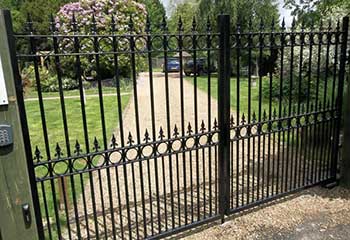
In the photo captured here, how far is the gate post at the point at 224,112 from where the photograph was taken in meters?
3.13

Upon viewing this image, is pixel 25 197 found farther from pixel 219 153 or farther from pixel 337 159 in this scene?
pixel 337 159

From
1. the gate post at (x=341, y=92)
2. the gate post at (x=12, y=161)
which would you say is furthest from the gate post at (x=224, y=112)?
the gate post at (x=12, y=161)

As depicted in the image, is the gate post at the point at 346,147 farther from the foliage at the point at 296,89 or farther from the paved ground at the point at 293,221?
the foliage at the point at 296,89

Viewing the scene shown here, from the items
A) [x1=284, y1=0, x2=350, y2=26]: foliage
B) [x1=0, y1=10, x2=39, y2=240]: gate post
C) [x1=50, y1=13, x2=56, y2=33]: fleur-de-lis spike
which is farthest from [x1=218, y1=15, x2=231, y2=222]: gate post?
[x1=284, y1=0, x2=350, y2=26]: foliage

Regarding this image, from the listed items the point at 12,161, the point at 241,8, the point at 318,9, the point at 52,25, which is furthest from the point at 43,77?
the point at 241,8

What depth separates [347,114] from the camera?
4152 millimetres

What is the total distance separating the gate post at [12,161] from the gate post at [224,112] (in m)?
1.89

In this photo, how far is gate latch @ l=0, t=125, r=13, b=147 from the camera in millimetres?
1898

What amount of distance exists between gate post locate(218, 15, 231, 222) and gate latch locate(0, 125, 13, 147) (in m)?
2.04

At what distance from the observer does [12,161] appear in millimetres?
1985

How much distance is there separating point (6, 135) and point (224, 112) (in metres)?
2.11

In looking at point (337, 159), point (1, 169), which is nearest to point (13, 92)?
point (1, 169)

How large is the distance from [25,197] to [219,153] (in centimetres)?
202

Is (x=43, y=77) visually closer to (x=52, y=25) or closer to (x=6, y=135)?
(x=52, y=25)
